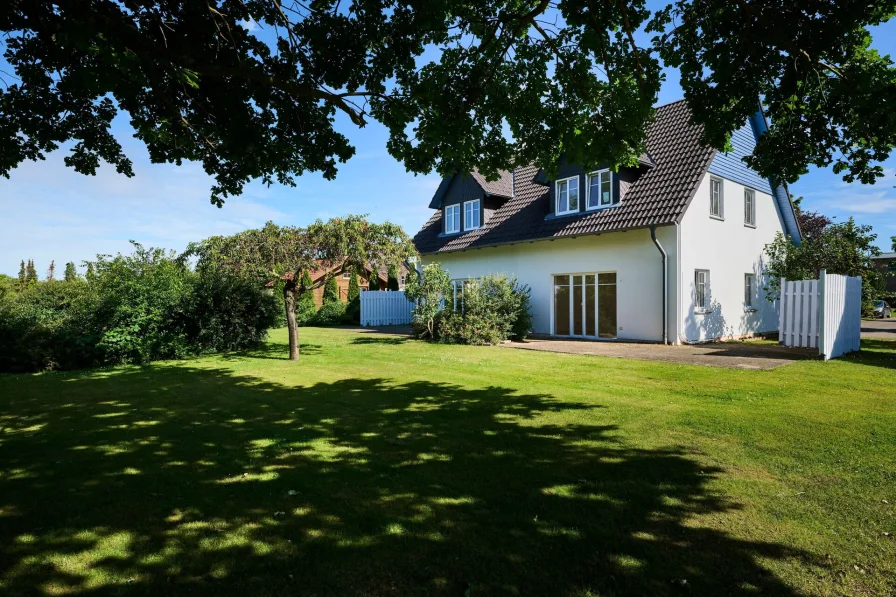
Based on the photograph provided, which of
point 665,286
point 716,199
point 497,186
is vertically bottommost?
point 665,286

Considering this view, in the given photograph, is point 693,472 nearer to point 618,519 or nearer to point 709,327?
point 618,519

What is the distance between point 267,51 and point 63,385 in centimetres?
765

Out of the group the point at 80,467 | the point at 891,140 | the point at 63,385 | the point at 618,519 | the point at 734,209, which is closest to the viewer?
the point at 618,519

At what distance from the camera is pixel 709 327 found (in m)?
16.7

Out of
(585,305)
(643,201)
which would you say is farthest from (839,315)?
(585,305)

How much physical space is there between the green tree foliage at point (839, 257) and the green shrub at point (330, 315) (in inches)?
942

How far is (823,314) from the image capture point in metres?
11.8

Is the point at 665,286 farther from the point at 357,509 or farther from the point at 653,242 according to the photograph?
the point at 357,509

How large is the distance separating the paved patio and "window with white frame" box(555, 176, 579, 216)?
16.9ft

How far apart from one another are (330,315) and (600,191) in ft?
66.9

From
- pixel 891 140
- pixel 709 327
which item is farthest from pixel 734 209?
pixel 891 140

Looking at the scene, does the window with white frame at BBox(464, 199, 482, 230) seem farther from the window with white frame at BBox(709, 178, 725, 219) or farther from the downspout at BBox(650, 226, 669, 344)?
the window with white frame at BBox(709, 178, 725, 219)

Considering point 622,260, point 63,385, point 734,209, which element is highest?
point 734,209

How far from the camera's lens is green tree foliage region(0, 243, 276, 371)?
12117 mm
